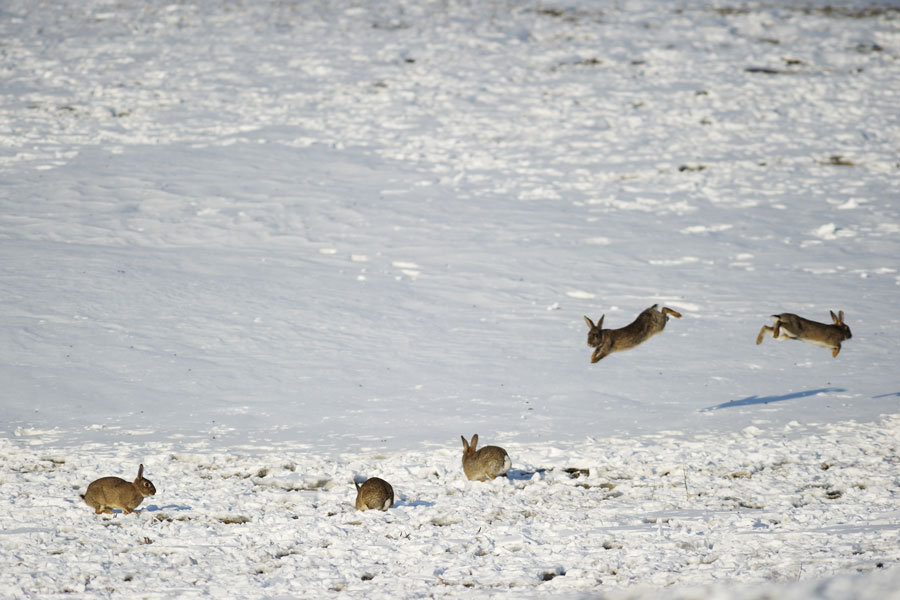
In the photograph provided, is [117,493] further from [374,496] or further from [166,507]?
[374,496]

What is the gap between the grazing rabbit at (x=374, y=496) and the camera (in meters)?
6.67

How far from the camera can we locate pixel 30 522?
252 inches

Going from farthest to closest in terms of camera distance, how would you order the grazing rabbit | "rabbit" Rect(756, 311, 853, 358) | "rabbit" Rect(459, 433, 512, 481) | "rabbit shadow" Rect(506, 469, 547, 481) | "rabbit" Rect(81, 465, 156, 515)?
"rabbit" Rect(756, 311, 853, 358)
"rabbit shadow" Rect(506, 469, 547, 481)
"rabbit" Rect(459, 433, 512, 481)
the grazing rabbit
"rabbit" Rect(81, 465, 156, 515)

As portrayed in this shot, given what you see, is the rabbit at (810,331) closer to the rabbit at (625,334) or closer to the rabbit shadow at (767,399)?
the rabbit at (625,334)

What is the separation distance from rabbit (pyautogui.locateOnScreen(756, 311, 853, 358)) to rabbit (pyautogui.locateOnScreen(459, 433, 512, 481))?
250cm

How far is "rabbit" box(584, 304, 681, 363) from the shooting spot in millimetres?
7340

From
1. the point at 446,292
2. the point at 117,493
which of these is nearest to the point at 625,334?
the point at 117,493

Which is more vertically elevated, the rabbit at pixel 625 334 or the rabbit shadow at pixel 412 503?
the rabbit at pixel 625 334

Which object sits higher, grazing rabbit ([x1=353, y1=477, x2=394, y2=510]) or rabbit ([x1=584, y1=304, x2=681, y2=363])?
rabbit ([x1=584, y1=304, x2=681, y2=363])

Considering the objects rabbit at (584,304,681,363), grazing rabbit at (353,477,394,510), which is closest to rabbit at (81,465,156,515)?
grazing rabbit at (353,477,394,510)

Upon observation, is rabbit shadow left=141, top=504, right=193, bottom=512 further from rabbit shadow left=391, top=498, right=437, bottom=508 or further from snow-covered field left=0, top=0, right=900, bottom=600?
rabbit shadow left=391, top=498, right=437, bottom=508

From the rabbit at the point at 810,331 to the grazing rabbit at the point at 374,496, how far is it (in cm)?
354

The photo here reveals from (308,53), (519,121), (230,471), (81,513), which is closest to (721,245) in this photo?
(519,121)

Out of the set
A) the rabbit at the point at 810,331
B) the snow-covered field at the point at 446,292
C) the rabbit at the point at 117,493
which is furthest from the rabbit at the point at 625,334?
the rabbit at the point at 117,493
